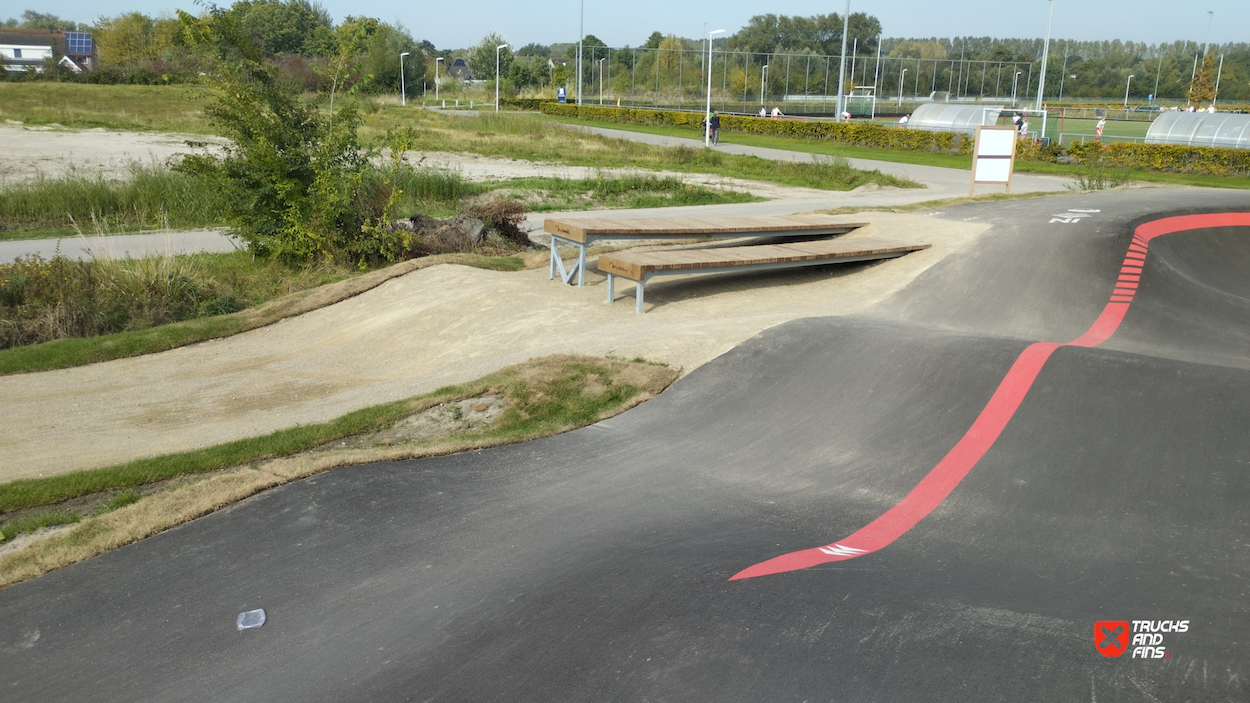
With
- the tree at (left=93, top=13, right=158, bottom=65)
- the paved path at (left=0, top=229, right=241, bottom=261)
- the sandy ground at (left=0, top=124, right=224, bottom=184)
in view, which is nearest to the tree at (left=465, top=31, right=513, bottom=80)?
the tree at (left=93, top=13, right=158, bottom=65)

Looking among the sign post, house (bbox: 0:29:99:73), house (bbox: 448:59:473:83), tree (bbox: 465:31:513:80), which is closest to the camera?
the sign post

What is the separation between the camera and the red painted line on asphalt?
16.3 ft

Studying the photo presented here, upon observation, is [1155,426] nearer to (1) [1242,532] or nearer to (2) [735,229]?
(1) [1242,532]

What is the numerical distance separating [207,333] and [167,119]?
3905 cm

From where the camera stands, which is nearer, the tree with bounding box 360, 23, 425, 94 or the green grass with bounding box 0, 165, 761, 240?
the green grass with bounding box 0, 165, 761, 240

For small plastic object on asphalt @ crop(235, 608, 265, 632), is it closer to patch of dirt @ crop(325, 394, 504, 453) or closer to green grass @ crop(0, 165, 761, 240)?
patch of dirt @ crop(325, 394, 504, 453)

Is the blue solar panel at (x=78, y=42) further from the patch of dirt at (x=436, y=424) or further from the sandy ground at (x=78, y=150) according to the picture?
the patch of dirt at (x=436, y=424)

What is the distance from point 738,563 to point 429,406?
3.81 m

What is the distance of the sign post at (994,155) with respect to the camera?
1844cm

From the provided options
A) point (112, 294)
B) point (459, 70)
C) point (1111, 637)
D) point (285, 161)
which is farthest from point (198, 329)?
point (459, 70)

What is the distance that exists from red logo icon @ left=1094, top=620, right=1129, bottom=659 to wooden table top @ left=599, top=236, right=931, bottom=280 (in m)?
6.41

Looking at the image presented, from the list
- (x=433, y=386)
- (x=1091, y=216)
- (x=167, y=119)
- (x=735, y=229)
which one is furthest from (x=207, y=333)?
(x=167, y=119)

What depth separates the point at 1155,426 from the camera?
6.50 meters

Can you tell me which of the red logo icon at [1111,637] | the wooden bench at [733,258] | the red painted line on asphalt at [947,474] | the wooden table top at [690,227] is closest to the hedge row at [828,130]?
the wooden table top at [690,227]
